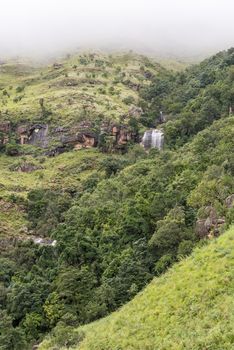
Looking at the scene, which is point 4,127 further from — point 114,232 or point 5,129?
Result: point 114,232

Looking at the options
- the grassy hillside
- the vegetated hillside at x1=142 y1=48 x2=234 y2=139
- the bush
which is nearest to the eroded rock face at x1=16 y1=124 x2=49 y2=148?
the bush

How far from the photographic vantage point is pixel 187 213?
59000 mm

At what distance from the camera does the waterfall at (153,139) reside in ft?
389

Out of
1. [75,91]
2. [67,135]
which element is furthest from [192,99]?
[75,91]

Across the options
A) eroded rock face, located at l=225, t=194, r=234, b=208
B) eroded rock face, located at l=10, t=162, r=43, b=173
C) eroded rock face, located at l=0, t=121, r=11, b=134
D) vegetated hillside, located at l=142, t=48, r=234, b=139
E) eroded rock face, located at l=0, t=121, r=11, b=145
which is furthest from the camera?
eroded rock face, located at l=0, t=121, r=11, b=134

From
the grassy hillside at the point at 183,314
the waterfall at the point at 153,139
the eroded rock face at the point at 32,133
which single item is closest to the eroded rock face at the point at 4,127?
the eroded rock face at the point at 32,133

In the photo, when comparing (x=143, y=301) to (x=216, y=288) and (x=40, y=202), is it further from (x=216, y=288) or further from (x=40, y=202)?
(x=40, y=202)

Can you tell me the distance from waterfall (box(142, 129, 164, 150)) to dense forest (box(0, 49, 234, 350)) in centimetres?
1358

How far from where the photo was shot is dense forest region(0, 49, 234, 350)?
2066 inches

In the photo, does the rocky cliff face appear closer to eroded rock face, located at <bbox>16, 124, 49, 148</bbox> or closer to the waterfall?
eroded rock face, located at <bbox>16, 124, 49, 148</bbox>

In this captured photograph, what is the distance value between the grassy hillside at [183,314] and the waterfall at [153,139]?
77.7m

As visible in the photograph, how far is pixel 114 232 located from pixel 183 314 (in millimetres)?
35188

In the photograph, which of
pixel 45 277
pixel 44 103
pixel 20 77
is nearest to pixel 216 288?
pixel 45 277

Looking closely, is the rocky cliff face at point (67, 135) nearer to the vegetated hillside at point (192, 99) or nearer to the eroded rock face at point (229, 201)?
the vegetated hillside at point (192, 99)
